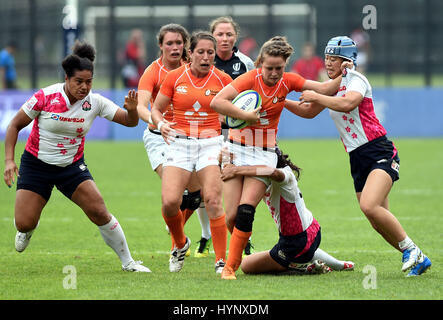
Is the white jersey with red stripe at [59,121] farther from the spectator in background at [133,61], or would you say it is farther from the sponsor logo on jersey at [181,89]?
the spectator in background at [133,61]

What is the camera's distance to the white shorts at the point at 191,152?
7266 mm

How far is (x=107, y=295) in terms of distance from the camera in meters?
5.99

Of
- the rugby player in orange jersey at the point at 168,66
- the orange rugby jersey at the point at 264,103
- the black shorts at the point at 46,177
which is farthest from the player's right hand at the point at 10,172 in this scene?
the orange rugby jersey at the point at 264,103

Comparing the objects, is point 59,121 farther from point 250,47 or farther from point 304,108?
point 250,47

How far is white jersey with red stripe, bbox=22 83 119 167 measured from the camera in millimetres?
7004

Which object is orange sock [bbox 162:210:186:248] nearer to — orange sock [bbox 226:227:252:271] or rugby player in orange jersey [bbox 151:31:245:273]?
rugby player in orange jersey [bbox 151:31:245:273]

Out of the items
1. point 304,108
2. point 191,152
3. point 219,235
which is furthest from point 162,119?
point 304,108

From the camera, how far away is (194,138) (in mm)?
7324

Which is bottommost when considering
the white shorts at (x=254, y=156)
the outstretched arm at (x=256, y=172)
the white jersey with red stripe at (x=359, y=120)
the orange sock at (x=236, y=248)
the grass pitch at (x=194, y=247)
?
the grass pitch at (x=194, y=247)

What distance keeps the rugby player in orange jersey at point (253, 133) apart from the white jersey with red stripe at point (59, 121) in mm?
1131
